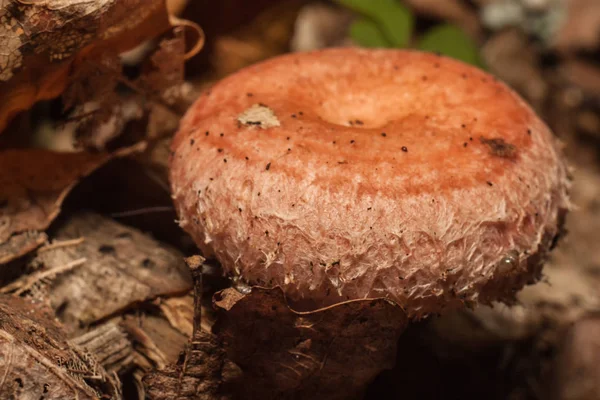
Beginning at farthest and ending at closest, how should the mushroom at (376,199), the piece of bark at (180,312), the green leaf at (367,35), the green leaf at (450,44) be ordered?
the green leaf at (450,44)
the green leaf at (367,35)
the piece of bark at (180,312)
the mushroom at (376,199)

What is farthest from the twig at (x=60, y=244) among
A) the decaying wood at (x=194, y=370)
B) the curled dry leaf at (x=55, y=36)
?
the decaying wood at (x=194, y=370)

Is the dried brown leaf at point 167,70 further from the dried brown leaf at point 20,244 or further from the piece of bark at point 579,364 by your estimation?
the piece of bark at point 579,364

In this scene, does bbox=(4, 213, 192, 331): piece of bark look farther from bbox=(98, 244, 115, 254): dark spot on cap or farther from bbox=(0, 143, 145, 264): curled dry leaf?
bbox=(0, 143, 145, 264): curled dry leaf

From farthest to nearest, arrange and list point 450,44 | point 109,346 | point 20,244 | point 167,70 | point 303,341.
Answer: point 450,44 < point 167,70 < point 20,244 < point 109,346 < point 303,341

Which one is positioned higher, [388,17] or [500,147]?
[500,147]

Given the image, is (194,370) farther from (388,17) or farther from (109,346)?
(388,17)

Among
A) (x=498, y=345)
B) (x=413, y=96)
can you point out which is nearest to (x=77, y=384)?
(x=413, y=96)

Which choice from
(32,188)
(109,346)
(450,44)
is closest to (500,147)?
(109,346)
